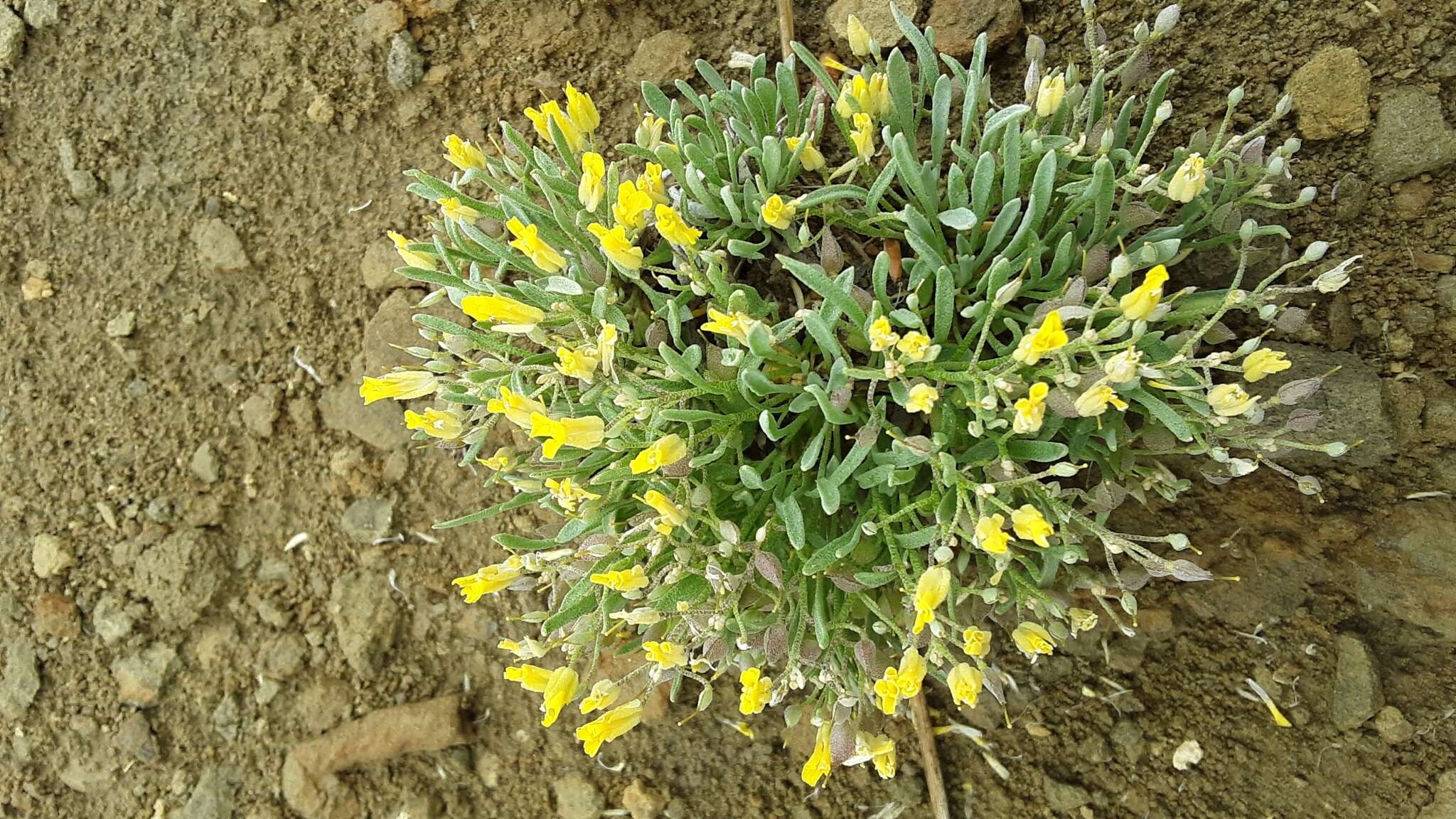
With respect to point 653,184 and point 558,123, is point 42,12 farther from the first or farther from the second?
point 653,184

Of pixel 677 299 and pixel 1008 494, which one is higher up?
pixel 677 299

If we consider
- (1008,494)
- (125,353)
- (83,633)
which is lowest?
(83,633)

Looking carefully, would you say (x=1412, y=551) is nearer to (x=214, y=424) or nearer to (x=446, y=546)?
(x=446, y=546)

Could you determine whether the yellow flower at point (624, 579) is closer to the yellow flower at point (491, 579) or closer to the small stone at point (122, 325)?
the yellow flower at point (491, 579)

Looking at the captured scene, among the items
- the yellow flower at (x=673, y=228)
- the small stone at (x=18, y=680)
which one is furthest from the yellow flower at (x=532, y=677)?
the small stone at (x=18, y=680)

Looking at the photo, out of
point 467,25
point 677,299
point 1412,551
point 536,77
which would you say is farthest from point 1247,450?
point 467,25

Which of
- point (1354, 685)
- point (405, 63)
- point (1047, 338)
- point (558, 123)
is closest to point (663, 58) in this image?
point (405, 63)

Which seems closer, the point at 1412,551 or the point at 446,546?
the point at 1412,551

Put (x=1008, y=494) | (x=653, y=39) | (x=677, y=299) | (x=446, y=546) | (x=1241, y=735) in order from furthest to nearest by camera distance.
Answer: (x=446, y=546), (x=653, y=39), (x=1241, y=735), (x=677, y=299), (x=1008, y=494)
